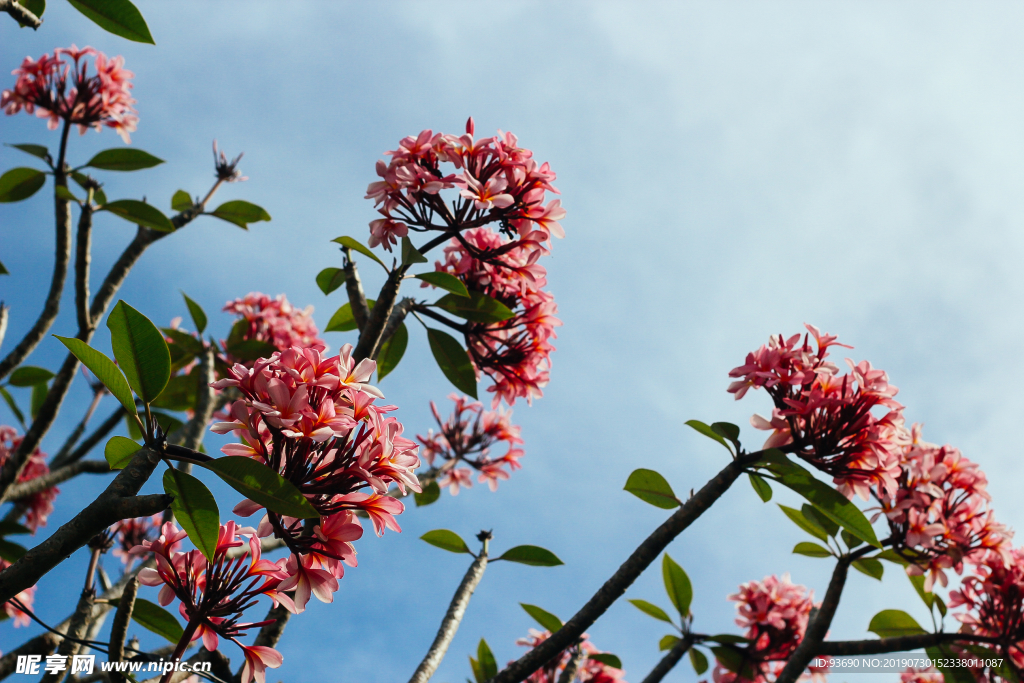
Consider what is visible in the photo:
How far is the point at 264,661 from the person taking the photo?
2.00 metres

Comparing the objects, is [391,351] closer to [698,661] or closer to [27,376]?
[698,661]

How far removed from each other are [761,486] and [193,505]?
2117 millimetres

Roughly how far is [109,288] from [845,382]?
4587mm

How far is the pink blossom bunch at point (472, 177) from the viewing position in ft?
8.83

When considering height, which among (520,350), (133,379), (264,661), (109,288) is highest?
(109,288)

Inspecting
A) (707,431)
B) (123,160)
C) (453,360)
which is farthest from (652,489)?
(123,160)

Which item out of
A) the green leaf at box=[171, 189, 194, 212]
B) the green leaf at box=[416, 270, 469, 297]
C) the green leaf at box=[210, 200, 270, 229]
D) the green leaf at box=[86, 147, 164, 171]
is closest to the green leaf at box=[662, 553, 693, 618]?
the green leaf at box=[416, 270, 469, 297]

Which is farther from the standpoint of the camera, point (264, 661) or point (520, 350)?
point (520, 350)

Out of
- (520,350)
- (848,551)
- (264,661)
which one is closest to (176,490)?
(264,661)

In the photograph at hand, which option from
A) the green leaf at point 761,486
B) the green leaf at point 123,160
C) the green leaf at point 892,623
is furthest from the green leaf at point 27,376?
the green leaf at point 892,623

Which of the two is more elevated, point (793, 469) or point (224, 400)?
point (224, 400)

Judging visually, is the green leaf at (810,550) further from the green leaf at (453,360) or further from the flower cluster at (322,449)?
the flower cluster at (322,449)

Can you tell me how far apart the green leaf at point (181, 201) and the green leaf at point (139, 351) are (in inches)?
135

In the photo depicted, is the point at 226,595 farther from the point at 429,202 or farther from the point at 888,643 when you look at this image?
the point at 888,643
